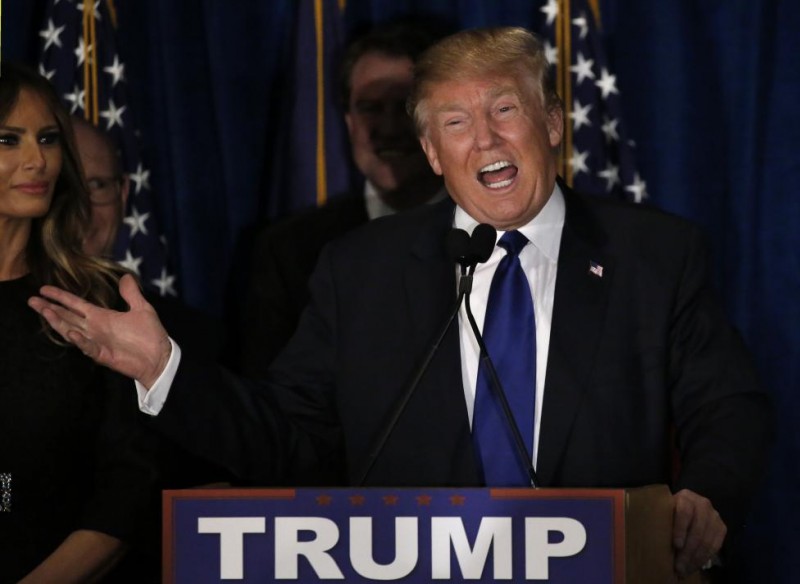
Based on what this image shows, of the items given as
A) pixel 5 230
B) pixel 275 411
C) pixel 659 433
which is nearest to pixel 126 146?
pixel 5 230

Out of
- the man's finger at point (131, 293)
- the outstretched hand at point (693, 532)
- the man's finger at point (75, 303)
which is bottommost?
the outstretched hand at point (693, 532)

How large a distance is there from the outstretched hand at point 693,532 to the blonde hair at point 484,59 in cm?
91

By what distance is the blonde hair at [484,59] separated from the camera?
8.62 ft

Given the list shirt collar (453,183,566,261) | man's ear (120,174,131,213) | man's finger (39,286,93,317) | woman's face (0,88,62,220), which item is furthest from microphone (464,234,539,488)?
man's ear (120,174,131,213)

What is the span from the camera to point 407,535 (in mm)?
1904

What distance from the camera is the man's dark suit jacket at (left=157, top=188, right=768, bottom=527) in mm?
2334

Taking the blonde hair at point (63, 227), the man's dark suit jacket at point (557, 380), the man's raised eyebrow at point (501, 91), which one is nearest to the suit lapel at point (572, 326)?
the man's dark suit jacket at point (557, 380)

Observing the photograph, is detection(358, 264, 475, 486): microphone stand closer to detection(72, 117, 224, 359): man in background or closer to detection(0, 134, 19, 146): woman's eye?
detection(0, 134, 19, 146): woman's eye

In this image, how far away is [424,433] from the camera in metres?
2.46

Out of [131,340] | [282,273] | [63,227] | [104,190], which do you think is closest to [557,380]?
[131,340]

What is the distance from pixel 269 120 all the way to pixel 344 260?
54.9 inches

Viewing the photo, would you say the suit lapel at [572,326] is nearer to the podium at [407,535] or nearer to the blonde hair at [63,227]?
the podium at [407,535]

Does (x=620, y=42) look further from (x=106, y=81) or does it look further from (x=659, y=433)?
(x=659, y=433)

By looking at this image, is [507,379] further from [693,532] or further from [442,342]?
[693,532]
